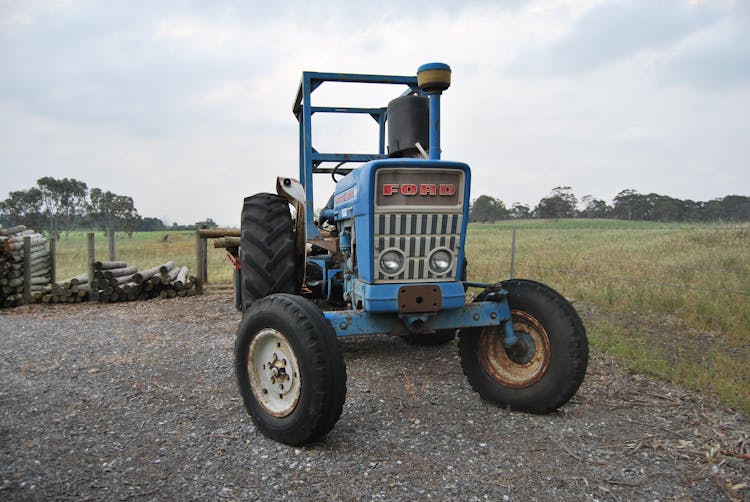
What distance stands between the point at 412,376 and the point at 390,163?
198 centimetres

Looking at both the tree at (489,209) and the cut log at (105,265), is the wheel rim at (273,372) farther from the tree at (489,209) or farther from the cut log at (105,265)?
the tree at (489,209)

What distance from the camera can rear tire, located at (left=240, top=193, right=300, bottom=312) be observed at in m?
4.46

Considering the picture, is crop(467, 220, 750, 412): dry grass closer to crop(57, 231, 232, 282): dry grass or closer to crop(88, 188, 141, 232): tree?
crop(57, 231, 232, 282): dry grass

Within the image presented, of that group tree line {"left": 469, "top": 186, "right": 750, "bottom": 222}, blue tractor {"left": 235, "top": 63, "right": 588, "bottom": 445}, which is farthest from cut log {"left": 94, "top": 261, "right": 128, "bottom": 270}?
tree line {"left": 469, "top": 186, "right": 750, "bottom": 222}

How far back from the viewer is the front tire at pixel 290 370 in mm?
2932

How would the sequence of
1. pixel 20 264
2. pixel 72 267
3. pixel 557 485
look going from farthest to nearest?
pixel 72 267, pixel 20 264, pixel 557 485

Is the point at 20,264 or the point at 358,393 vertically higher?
the point at 20,264

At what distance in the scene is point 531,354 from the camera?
3.73 meters

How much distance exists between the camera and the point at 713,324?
629 cm

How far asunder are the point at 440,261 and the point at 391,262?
13.6 inches

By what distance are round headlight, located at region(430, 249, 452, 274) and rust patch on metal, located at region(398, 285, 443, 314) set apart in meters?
0.21

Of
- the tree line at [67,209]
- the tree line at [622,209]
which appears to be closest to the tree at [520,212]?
the tree line at [622,209]

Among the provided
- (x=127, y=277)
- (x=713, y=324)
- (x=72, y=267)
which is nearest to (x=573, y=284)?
(x=713, y=324)

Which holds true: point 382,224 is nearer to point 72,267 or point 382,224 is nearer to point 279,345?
point 279,345
